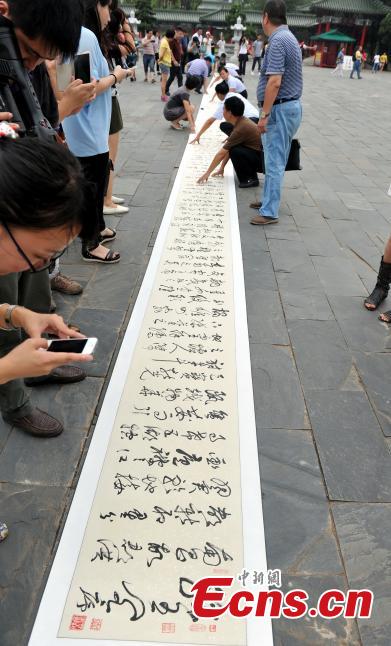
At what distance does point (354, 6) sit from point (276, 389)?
3225 centimetres

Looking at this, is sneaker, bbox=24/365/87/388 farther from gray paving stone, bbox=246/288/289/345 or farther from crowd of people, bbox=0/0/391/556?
gray paving stone, bbox=246/288/289/345

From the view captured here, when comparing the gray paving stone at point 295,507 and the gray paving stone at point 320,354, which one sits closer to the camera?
the gray paving stone at point 295,507

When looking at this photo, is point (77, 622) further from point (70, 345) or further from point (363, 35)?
point (363, 35)

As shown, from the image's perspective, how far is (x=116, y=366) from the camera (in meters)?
2.05

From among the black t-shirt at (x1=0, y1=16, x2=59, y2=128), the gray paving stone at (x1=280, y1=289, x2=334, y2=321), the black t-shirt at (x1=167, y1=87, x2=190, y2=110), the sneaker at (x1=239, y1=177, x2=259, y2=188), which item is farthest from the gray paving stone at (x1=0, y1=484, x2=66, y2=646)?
the black t-shirt at (x1=167, y1=87, x2=190, y2=110)

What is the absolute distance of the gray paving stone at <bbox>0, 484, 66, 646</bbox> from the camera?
1187 millimetres

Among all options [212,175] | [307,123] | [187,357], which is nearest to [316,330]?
[187,357]

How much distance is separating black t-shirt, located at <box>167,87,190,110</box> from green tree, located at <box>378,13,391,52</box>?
2387 cm

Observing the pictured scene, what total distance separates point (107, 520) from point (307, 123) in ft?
27.4

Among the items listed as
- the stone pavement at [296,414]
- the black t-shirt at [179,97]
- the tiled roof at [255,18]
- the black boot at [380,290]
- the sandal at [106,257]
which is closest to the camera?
the stone pavement at [296,414]

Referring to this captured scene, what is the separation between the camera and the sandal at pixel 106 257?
9.84 ft

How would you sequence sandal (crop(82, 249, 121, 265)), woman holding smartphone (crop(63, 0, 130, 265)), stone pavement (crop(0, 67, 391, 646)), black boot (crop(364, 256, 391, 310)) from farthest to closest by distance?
sandal (crop(82, 249, 121, 265)), black boot (crop(364, 256, 391, 310)), woman holding smartphone (crop(63, 0, 130, 265)), stone pavement (crop(0, 67, 391, 646))

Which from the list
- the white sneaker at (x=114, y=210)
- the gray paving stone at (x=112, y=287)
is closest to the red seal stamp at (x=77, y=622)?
the gray paving stone at (x=112, y=287)

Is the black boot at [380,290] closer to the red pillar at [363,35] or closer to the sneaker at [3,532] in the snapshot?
the sneaker at [3,532]
